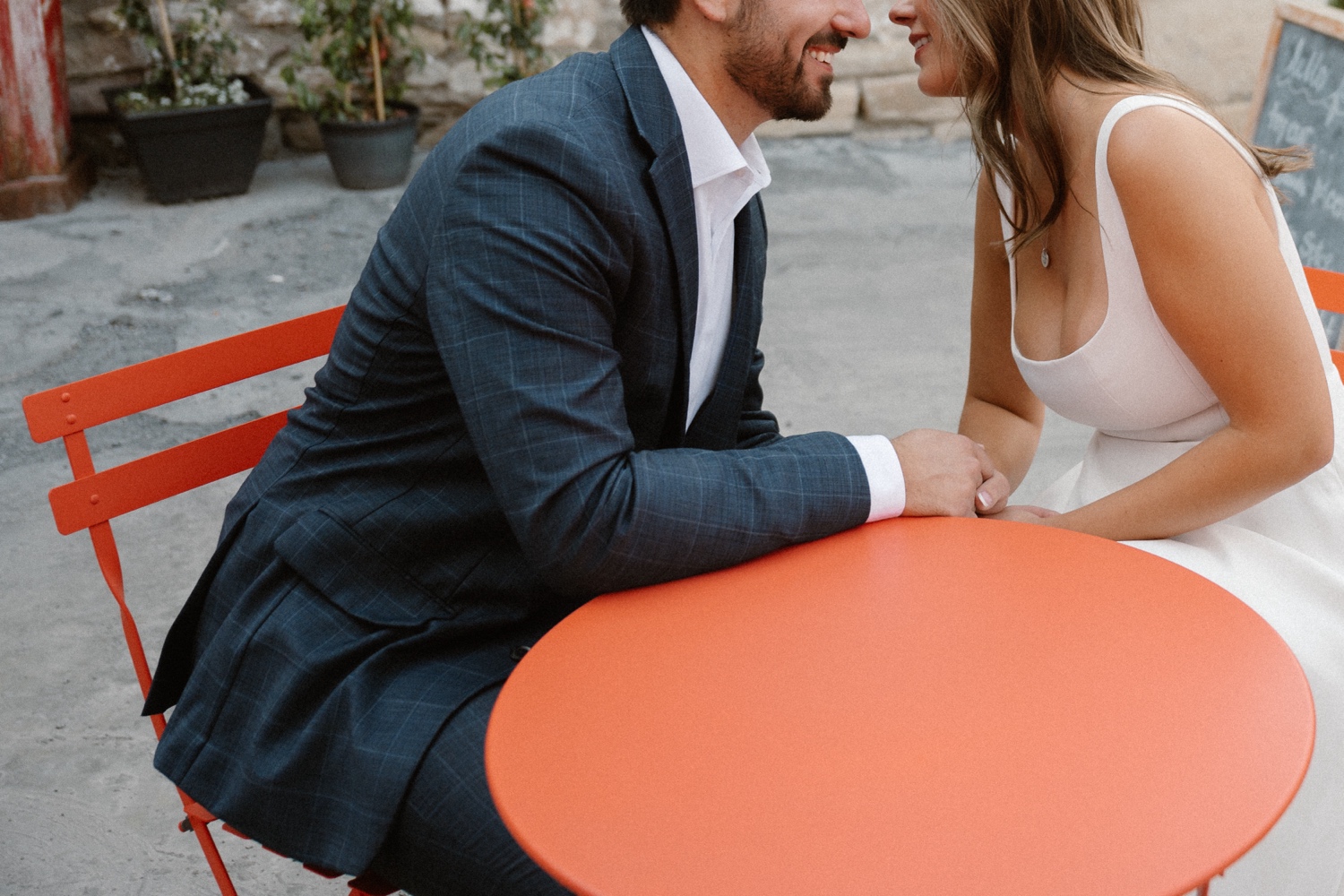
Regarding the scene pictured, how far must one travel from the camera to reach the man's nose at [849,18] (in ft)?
5.42

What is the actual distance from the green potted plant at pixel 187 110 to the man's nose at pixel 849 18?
3.81m

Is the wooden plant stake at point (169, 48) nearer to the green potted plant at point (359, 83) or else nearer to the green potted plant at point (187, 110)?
the green potted plant at point (187, 110)

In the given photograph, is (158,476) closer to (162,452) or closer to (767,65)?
(162,452)

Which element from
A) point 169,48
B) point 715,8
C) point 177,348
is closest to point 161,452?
point 715,8

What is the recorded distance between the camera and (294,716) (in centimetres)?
144

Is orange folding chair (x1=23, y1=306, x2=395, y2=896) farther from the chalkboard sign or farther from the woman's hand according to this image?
the chalkboard sign

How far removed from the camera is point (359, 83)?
17.5 ft

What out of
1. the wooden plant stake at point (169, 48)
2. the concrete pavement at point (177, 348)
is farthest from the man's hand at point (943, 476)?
the wooden plant stake at point (169, 48)

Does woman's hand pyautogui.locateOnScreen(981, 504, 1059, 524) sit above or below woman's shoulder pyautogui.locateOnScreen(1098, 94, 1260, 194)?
below

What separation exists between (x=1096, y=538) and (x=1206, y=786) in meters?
0.46

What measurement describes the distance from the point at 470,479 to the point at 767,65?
661 millimetres

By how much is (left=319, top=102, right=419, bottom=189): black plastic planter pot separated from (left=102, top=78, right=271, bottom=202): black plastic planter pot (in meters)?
0.29

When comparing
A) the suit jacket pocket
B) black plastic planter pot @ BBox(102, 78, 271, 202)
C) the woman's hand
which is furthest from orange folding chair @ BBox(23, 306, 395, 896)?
black plastic planter pot @ BBox(102, 78, 271, 202)

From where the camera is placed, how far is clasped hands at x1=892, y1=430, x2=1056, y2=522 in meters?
1.49
